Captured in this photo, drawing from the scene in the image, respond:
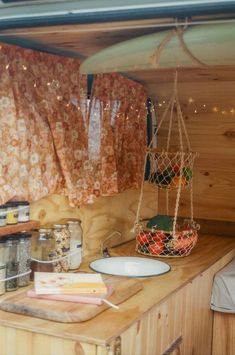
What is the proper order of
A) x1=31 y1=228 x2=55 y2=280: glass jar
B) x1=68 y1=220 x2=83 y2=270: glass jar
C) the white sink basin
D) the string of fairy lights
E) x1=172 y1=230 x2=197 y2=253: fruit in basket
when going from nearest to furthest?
x1=31 y1=228 x2=55 y2=280: glass jar, x1=68 y1=220 x2=83 y2=270: glass jar, the white sink basin, x1=172 y1=230 x2=197 y2=253: fruit in basket, the string of fairy lights

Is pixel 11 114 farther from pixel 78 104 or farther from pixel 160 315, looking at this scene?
pixel 160 315

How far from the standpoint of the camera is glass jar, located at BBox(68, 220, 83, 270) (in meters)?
2.38

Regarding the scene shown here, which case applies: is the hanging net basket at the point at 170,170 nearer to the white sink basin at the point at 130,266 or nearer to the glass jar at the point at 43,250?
the white sink basin at the point at 130,266

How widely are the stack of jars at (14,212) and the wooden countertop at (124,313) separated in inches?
14.1

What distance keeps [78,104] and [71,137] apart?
166 millimetres

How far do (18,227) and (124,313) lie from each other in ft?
1.77

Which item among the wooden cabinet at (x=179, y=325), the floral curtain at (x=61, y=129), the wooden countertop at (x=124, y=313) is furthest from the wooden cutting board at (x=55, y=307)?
the floral curtain at (x=61, y=129)

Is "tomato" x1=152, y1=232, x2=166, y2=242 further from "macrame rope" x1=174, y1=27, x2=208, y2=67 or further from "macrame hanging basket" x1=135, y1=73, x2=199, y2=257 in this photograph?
"macrame rope" x1=174, y1=27, x2=208, y2=67

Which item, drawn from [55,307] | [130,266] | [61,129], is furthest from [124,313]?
[61,129]

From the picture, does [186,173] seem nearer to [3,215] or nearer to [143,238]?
[143,238]

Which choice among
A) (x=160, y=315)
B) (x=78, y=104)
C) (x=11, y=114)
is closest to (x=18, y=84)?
(x=11, y=114)

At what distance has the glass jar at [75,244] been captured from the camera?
7.80ft

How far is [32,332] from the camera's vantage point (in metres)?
1.70

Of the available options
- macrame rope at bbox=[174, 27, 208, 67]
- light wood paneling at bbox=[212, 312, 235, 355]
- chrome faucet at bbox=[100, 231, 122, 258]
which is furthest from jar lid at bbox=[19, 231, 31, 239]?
light wood paneling at bbox=[212, 312, 235, 355]
